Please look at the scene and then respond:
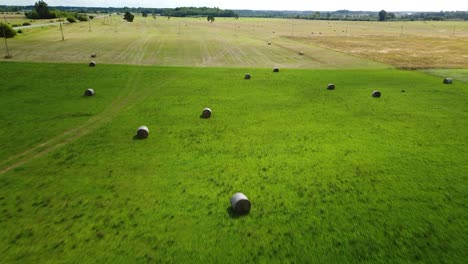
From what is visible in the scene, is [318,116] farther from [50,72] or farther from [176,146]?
[50,72]

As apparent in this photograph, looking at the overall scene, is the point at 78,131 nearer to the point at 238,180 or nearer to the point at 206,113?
the point at 206,113

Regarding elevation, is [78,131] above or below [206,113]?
below

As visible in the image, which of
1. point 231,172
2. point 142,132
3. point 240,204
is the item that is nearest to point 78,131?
point 142,132

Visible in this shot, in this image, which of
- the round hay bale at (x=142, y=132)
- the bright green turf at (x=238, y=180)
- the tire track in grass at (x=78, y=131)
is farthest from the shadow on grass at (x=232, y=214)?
the tire track in grass at (x=78, y=131)

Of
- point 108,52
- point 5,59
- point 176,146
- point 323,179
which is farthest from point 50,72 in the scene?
point 323,179

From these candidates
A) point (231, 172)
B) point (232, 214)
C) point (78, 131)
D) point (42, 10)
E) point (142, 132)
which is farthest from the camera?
point (42, 10)

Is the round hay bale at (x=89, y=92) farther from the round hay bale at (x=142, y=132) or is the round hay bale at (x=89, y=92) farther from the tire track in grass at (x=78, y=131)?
the round hay bale at (x=142, y=132)

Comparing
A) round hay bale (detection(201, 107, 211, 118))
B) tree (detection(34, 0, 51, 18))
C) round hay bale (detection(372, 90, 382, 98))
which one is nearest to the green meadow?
round hay bale (detection(201, 107, 211, 118))
